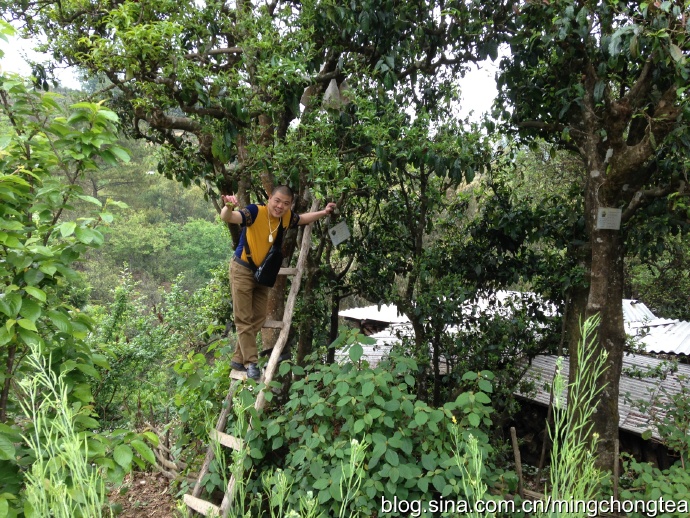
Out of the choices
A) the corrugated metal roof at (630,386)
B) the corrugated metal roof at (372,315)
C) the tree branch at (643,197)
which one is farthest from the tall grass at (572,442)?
the corrugated metal roof at (372,315)

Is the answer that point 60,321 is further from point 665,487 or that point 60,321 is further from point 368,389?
point 665,487

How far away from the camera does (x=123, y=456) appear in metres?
2.07

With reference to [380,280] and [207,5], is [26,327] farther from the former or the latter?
[380,280]

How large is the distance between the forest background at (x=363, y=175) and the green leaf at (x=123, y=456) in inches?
1.2

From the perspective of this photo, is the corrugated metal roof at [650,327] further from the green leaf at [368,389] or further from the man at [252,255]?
the green leaf at [368,389]

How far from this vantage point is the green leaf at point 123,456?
6.73ft

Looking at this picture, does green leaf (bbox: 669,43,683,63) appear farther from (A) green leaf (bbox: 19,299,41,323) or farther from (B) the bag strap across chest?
(A) green leaf (bbox: 19,299,41,323)

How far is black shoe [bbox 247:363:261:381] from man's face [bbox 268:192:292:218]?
3.82 feet

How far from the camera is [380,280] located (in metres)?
5.23

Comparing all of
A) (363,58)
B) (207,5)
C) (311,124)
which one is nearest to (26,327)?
(311,124)

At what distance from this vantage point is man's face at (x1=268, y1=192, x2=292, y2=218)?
12.0ft

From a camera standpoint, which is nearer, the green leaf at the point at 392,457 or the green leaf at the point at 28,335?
the green leaf at the point at 28,335

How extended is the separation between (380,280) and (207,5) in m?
3.02

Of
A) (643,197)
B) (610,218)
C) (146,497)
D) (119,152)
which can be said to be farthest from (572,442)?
(146,497)
